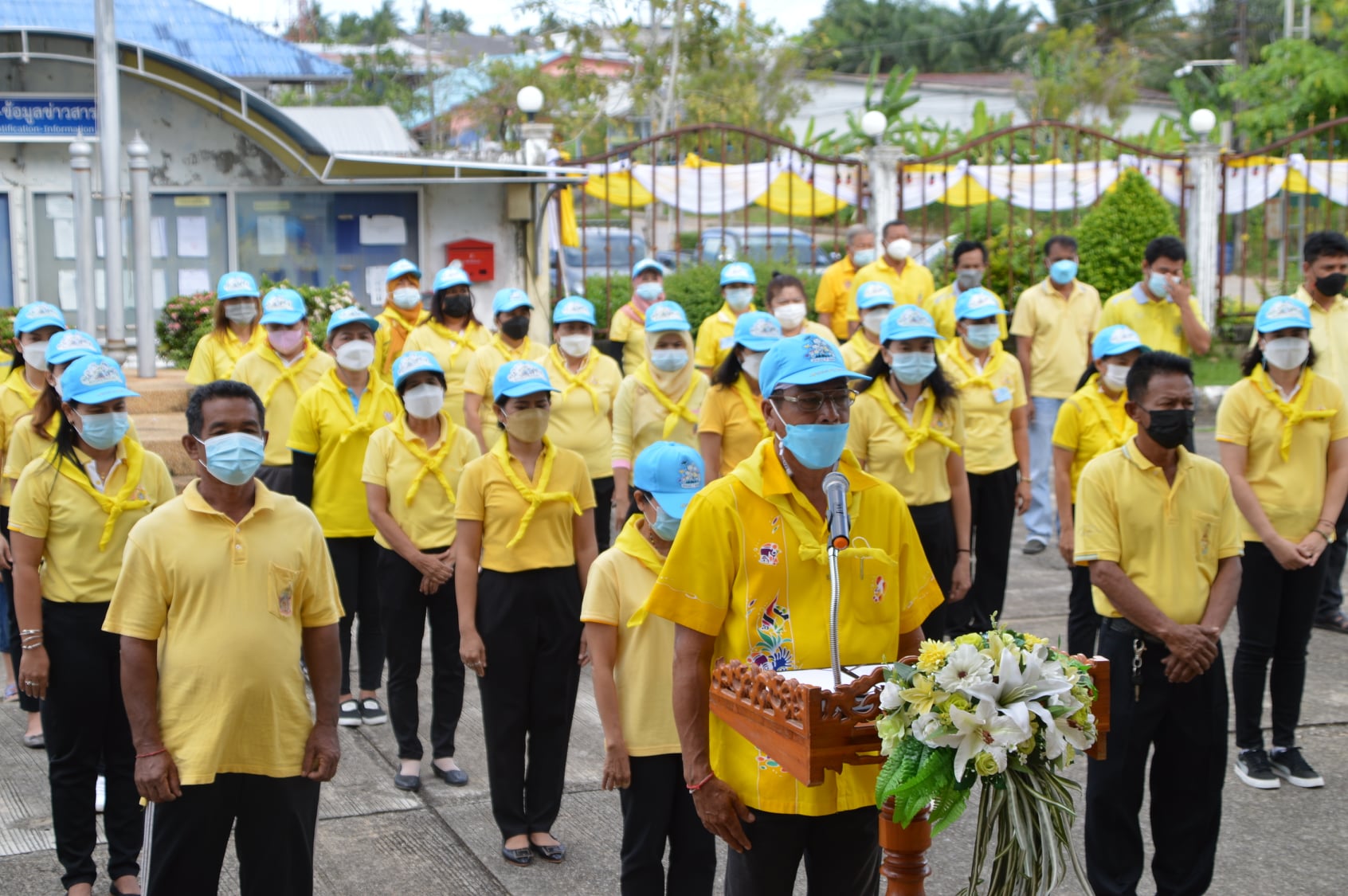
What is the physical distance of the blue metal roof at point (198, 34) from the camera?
20469mm

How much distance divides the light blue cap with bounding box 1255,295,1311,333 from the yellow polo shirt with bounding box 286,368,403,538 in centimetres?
405

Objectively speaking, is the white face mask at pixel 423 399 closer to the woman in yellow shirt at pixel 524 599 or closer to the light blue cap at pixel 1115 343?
the woman in yellow shirt at pixel 524 599

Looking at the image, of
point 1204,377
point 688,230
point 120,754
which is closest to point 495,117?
point 688,230

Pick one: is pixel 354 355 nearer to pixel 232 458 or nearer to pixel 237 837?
pixel 232 458

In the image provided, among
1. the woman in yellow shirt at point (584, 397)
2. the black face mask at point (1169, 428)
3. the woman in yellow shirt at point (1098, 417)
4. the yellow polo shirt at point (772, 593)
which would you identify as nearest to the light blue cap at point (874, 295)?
the woman in yellow shirt at point (584, 397)

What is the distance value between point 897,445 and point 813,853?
3.66m

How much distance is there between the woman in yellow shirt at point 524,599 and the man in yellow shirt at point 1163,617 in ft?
6.47

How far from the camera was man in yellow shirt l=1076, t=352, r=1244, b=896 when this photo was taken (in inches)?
194

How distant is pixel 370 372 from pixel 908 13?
5826cm

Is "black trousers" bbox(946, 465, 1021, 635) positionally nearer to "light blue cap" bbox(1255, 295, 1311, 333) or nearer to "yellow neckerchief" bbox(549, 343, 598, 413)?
"light blue cap" bbox(1255, 295, 1311, 333)

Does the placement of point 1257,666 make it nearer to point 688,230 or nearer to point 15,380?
point 15,380

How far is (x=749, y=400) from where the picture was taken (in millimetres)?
7629

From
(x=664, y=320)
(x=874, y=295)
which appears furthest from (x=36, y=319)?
(x=874, y=295)

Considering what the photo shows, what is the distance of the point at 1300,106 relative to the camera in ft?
92.0
